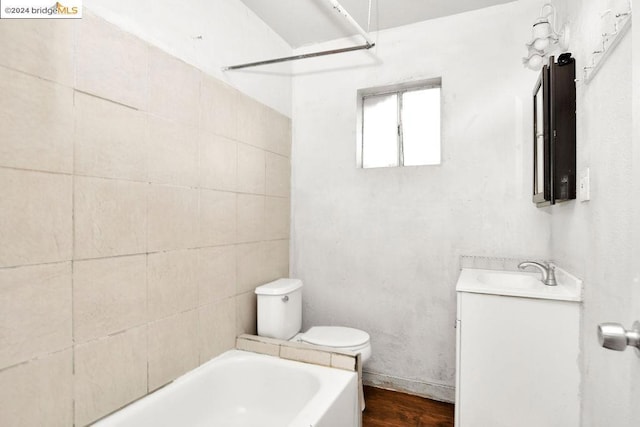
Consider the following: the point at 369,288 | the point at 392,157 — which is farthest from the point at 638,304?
the point at 392,157

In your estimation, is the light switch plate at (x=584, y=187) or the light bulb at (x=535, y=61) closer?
the light switch plate at (x=584, y=187)

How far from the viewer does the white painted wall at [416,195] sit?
2207mm

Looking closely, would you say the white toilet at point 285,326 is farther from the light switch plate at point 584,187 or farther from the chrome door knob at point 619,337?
the chrome door knob at point 619,337

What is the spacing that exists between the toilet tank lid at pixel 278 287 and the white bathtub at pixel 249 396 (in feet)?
1.24

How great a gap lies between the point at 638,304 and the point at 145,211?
1665 mm

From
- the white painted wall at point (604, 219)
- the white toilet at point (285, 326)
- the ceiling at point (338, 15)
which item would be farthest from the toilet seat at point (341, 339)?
the ceiling at point (338, 15)

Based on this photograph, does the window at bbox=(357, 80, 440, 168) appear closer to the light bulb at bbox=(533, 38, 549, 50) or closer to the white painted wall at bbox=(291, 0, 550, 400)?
the white painted wall at bbox=(291, 0, 550, 400)

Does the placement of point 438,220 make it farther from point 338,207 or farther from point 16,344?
point 16,344

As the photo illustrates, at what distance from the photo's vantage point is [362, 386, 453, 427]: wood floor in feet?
6.77

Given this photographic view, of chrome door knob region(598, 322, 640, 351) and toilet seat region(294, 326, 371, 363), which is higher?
chrome door knob region(598, 322, 640, 351)

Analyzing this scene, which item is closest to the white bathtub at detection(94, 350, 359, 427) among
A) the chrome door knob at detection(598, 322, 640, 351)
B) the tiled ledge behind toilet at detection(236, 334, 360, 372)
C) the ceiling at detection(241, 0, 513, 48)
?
the tiled ledge behind toilet at detection(236, 334, 360, 372)

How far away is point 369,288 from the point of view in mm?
2570

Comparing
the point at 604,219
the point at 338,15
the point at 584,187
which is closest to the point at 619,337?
the point at 604,219

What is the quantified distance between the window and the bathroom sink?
94 cm
